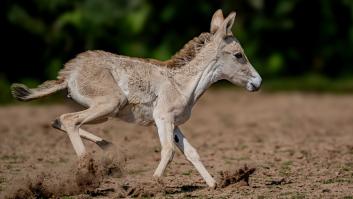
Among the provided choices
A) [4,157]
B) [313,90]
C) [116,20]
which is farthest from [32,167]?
[313,90]

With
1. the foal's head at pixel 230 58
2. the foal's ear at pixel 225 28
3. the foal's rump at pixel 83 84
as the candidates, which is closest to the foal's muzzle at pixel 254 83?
the foal's head at pixel 230 58

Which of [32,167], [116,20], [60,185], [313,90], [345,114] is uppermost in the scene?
[116,20]

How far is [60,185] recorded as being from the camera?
28.1ft

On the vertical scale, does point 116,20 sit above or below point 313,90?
above

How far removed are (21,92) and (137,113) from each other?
1273mm

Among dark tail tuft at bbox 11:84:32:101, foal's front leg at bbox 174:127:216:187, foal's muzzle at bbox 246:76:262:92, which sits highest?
foal's muzzle at bbox 246:76:262:92

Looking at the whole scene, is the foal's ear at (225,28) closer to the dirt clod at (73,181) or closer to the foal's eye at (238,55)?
Result: the foal's eye at (238,55)

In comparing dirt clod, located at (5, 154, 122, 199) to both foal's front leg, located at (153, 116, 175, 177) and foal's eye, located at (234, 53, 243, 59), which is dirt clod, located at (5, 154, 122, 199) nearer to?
foal's front leg, located at (153, 116, 175, 177)

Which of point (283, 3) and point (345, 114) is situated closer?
point (345, 114)

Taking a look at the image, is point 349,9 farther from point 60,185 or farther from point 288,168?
point 60,185

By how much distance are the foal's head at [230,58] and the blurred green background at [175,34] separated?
10100mm

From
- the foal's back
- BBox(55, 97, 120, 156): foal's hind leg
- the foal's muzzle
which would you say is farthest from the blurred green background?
BBox(55, 97, 120, 156): foal's hind leg

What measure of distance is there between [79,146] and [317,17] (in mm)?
15406

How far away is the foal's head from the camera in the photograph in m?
9.66
